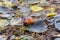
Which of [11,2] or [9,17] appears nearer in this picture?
[9,17]

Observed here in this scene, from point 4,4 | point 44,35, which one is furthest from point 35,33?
point 4,4

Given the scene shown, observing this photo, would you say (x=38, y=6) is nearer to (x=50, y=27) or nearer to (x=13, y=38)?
(x=50, y=27)

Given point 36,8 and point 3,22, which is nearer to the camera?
point 3,22

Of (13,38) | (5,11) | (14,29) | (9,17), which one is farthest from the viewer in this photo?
(5,11)

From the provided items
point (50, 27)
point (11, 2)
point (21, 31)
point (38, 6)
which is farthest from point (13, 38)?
point (11, 2)

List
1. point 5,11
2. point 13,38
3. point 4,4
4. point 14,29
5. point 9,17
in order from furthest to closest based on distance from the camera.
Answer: point 4,4
point 5,11
point 9,17
point 14,29
point 13,38

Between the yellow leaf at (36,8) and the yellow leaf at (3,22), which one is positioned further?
the yellow leaf at (36,8)

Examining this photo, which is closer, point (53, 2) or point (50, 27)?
point (50, 27)

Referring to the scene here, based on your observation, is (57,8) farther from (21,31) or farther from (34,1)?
(21,31)

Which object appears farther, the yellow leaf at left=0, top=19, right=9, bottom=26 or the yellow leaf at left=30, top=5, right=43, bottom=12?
the yellow leaf at left=30, top=5, right=43, bottom=12
